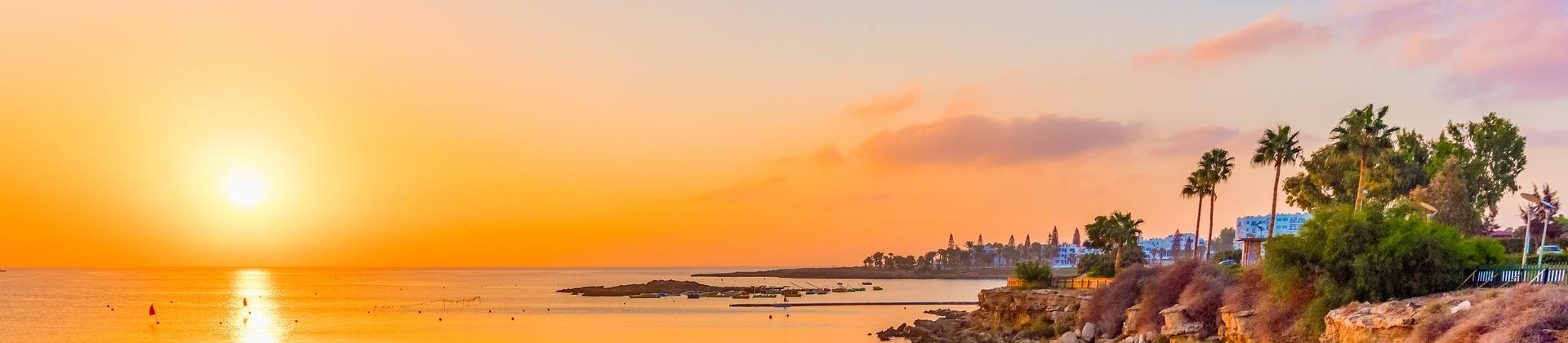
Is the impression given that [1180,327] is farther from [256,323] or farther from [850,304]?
[256,323]

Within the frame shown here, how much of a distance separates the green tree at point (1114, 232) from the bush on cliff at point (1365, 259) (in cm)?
3859

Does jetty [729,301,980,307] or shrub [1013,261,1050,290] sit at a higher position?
shrub [1013,261,1050,290]

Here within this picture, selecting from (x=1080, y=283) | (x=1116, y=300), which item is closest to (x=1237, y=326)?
(x=1116, y=300)

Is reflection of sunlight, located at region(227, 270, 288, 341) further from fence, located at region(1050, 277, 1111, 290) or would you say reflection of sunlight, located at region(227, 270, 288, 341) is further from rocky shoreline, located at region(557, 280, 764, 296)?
fence, located at region(1050, 277, 1111, 290)

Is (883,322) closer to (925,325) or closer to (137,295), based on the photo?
(925,325)

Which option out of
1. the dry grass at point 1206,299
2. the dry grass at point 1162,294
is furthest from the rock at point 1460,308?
the dry grass at point 1162,294

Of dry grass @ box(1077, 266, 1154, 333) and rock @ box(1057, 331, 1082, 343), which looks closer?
rock @ box(1057, 331, 1082, 343)

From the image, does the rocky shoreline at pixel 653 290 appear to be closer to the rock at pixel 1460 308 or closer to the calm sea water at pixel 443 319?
the calm sea water at pixel 443 319

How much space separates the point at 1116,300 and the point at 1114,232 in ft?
81.6

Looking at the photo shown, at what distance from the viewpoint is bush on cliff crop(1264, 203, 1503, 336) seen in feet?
104

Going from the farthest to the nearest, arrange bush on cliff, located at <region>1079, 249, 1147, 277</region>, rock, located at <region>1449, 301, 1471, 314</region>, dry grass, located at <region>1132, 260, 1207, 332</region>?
bush on cliff, located at <region>1079, 249, 1147, 277</region> → dry grass, located at <region>1132, 260, 1207, 332</region> → rock, located at <region>1449, 301, 1471, 314</region>

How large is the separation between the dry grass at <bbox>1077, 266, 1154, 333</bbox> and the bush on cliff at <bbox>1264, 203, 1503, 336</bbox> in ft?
48.5

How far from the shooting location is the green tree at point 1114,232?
243 ft

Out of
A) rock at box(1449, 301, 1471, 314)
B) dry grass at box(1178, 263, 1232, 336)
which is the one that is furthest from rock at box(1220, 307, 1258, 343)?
rock at box(1449, 301, 1471, 314)
